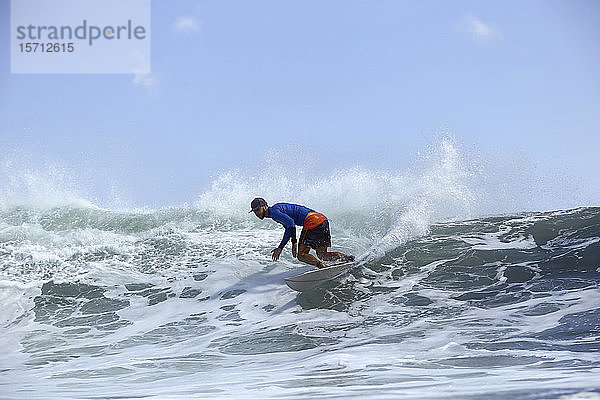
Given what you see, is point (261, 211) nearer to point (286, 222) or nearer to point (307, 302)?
point (286, 222)

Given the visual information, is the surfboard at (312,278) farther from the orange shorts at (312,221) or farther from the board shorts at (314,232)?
the orange shorts at (312,221)

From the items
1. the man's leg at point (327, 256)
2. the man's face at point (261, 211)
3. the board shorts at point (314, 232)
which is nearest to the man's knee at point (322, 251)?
the man's leg at point (327, 256)

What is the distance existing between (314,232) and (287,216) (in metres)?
0.55

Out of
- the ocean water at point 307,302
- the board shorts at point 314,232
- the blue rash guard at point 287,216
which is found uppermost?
the blue rash guard at point 287,216

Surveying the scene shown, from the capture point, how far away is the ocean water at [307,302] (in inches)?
155

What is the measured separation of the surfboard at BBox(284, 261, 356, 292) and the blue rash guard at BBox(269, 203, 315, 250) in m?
0.54

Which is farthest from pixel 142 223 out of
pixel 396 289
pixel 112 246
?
pixel 396 289

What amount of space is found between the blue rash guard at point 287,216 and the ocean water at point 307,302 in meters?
0.94

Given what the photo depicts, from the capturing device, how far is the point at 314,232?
25.3 feet

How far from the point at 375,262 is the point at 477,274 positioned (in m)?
1.73

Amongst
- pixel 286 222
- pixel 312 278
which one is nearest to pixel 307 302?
pixel 312 278

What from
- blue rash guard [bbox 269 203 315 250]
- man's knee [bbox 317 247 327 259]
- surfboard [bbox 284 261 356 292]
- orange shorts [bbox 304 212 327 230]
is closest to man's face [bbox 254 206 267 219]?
blue rash guard [bbox 269 203 315 250]

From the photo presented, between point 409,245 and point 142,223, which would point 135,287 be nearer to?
point 142,223

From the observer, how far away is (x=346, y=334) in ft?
19.0
